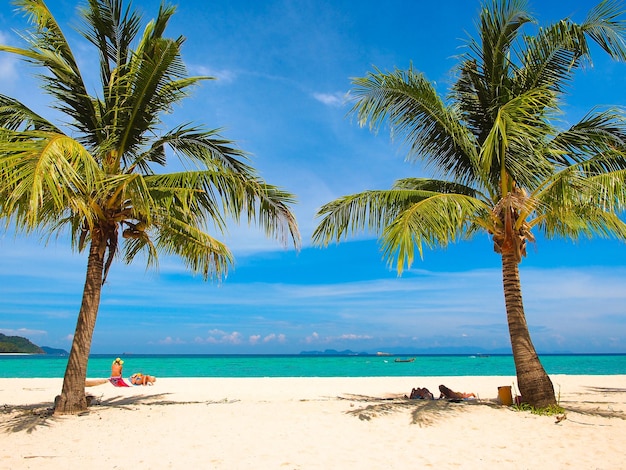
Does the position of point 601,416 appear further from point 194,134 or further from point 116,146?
point 116,146

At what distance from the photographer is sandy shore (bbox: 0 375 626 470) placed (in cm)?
502

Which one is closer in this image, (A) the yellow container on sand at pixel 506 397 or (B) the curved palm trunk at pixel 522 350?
(B) the curved palm trunk at pixel 522 350

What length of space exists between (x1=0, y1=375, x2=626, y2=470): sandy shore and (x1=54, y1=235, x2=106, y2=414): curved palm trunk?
0.28 meters

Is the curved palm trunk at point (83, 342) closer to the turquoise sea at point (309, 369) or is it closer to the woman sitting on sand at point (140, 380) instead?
the woman sitting on sand at point (140, 380)

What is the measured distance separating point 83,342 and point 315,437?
13.6 ft

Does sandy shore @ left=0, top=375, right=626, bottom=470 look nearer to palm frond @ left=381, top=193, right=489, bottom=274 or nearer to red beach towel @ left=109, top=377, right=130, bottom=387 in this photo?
palm frond @ left=381, top=193, right=489, bottom=274

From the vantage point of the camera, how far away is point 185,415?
299 inches

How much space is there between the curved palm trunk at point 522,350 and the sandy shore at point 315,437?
452 mm

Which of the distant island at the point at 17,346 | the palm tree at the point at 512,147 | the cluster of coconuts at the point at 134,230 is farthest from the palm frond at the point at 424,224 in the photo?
the distant island at the point at 17,346

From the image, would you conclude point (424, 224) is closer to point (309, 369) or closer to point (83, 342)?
point (83, 342)

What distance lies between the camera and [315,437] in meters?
6.12

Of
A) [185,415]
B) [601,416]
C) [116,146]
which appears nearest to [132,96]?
[116,146]

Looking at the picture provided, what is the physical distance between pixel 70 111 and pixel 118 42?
1.47 meters

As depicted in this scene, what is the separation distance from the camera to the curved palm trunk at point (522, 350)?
7.65 metres
